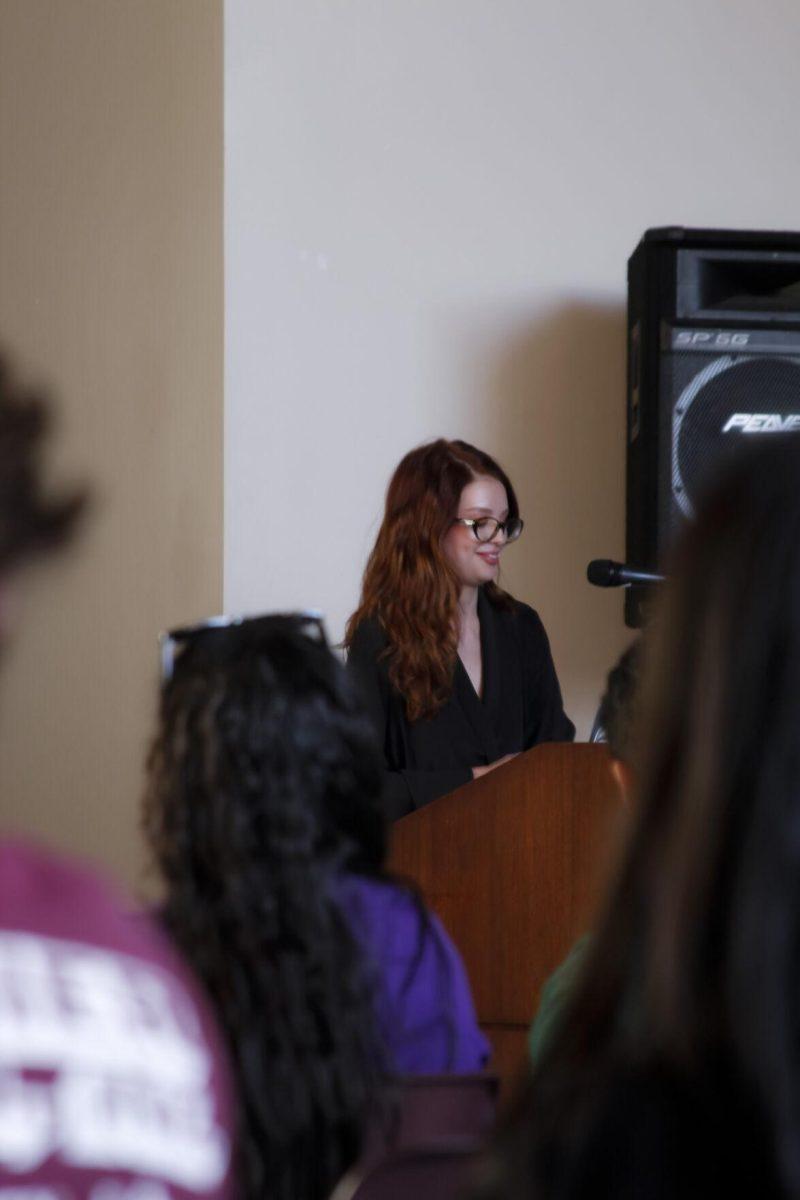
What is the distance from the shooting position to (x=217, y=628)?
1251mm

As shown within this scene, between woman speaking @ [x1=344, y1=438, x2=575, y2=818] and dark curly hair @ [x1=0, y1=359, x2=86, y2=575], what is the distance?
76.5 inches

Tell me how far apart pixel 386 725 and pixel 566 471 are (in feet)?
3.74

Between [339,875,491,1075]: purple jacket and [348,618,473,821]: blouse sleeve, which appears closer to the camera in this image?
[339,875,491,1075]: purple jacket

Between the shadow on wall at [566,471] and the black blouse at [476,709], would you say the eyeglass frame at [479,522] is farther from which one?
the shadow on wall at [566,471]

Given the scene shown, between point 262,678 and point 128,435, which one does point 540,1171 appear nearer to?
point 262,678

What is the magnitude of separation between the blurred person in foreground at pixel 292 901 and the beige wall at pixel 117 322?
2.30 meters

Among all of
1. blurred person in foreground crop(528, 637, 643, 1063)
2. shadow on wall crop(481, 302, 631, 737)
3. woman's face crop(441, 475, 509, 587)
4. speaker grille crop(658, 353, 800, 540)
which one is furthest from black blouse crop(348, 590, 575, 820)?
blurred person in foreground crop(528, 637, 643, 1063)

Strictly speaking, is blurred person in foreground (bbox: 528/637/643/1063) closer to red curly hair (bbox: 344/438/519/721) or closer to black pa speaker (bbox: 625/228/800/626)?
red curly hair (bbox: 344/438/519/721)

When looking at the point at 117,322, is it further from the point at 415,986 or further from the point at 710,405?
the point at 415,986

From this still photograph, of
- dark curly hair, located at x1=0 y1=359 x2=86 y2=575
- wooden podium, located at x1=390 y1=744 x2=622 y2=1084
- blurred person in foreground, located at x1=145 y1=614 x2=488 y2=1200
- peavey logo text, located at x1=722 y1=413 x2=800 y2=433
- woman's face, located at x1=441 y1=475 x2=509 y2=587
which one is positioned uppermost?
peavey logo text, located at x1=722 y1=413 x2=800 y2=433

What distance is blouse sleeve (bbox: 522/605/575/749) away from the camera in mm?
2852

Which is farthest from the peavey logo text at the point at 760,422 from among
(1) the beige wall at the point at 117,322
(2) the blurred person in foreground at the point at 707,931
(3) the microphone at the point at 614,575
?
(2) the blurred person in foreground at the point at 707,931

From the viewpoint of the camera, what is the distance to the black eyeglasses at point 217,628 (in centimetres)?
126

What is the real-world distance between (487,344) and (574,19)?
792 mm
